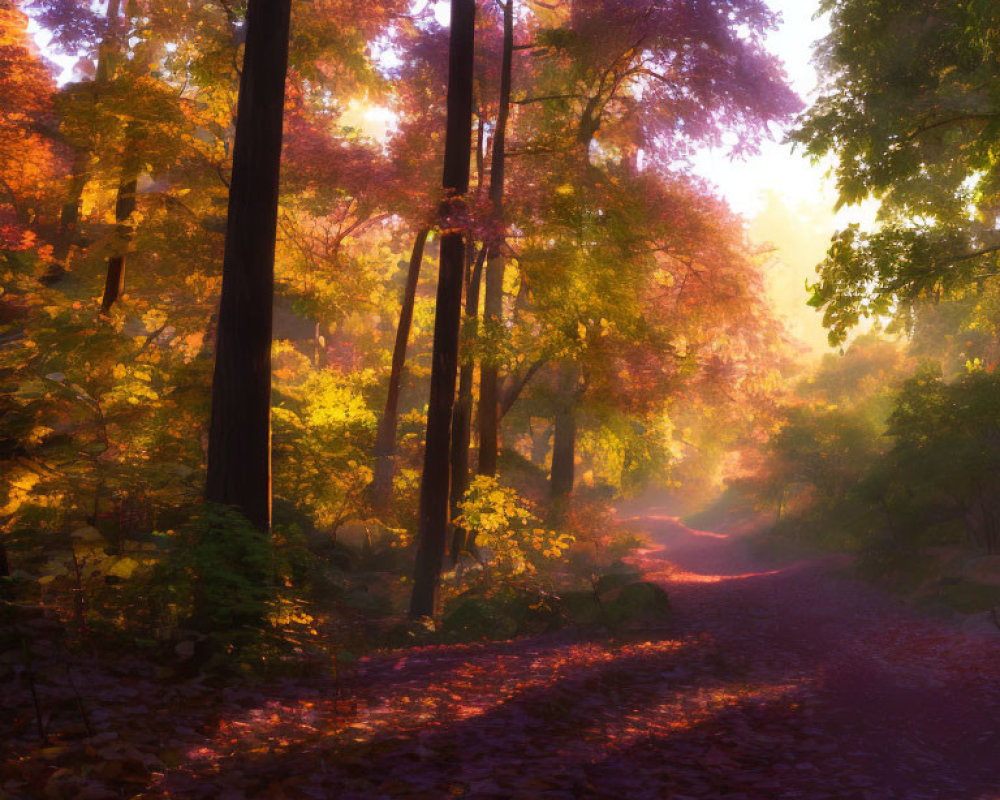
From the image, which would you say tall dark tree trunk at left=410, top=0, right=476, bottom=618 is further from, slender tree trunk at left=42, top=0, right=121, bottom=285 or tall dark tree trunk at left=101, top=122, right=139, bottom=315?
slender tree trunk at left=42, top=0, right=121, bottom=285

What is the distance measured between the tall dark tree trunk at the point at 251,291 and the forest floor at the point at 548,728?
2426 millimetres

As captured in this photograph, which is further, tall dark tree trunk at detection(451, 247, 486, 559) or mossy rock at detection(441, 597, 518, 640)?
tall dark tree trunk at detection(451, 247, 486, 559)

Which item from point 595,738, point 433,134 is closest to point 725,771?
point 595,738

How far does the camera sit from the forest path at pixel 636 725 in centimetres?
420

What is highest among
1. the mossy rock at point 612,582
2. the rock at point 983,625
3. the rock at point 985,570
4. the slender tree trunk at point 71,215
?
the slender tree trunk at point 71,215

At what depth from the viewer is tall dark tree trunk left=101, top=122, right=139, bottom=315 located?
38.5ft

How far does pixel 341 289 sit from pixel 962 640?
42.7 ft

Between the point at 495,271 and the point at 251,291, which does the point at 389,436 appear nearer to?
the point at 495,271

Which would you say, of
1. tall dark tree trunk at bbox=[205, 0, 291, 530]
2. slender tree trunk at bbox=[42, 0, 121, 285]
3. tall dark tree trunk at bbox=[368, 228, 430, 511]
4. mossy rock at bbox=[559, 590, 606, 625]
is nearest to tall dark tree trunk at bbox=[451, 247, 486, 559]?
tall dark tree trunk at bbox=[368, 228, 430, 511]

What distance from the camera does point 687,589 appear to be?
1692 centimetres

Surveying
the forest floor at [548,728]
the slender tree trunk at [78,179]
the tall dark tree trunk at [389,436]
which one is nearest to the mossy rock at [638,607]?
the forest floor at [548,728]

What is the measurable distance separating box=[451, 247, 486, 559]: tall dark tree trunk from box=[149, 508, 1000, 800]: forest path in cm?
434

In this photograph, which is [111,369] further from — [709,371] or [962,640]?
[709,371]

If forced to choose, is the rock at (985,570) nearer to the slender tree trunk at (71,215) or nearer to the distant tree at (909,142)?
the distant tree at (909,142)
